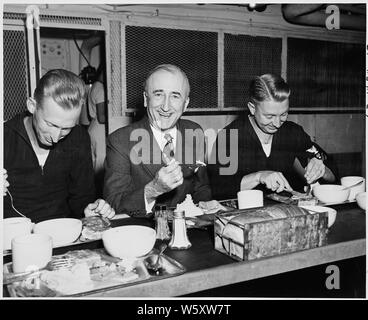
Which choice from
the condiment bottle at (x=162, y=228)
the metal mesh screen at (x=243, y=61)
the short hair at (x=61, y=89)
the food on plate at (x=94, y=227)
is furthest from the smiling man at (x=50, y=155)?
the metal mesh screen at (x=243, y=61)

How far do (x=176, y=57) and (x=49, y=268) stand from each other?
287 cm

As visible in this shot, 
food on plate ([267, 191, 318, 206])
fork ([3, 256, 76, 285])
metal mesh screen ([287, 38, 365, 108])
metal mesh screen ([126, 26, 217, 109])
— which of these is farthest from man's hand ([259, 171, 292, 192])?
metal mesh screen ([287, 38, 365, 108])

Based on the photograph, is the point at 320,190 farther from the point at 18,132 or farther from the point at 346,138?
the point at 346,138

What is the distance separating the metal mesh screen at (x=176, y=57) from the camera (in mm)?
3350

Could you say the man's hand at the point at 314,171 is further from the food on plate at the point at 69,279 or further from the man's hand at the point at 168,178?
the food on plate at the point at 69,279

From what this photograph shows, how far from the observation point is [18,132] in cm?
179

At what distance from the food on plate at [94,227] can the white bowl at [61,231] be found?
0.15 feet

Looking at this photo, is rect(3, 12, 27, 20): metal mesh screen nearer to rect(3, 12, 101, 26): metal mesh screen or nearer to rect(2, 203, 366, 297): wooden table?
rect(3, 12, 101, 26): metal mesh screen

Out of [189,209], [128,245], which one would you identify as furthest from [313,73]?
[128,245]

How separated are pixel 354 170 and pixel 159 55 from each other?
7.46 feet

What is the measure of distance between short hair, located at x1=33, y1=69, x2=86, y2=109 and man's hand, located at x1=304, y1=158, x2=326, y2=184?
124cm

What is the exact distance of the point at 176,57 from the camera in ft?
11.7

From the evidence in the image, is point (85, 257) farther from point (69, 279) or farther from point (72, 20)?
point (72, 20)

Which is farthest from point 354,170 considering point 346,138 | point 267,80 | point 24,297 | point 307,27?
point 24,297
